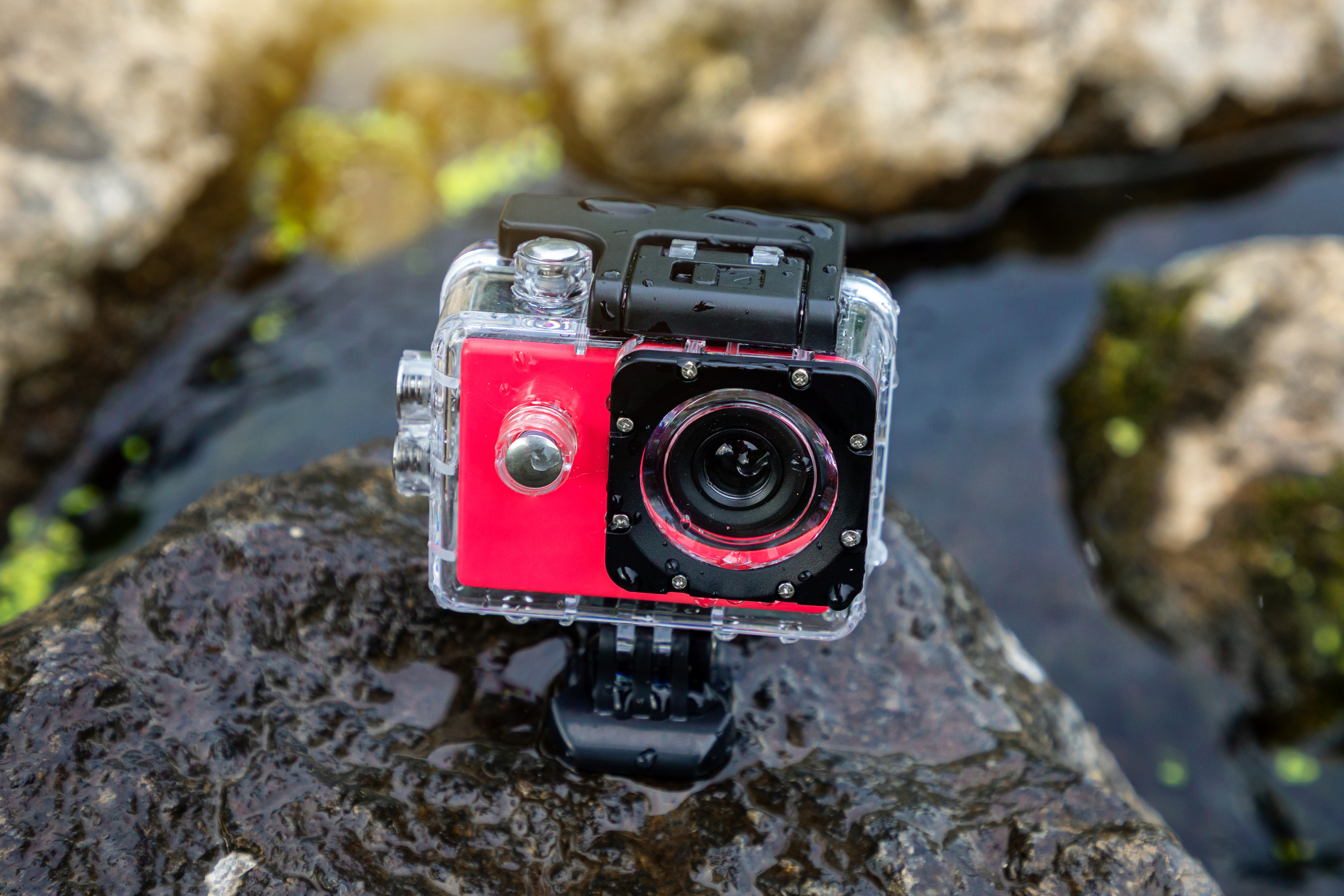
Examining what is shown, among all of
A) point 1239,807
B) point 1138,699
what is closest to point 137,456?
point 1138,699

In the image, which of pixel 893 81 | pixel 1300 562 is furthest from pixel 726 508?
pixel 893 81

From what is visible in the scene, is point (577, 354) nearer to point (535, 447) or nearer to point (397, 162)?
point (535, 447)

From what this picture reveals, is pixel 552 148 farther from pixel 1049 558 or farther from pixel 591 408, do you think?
pixel 591 408

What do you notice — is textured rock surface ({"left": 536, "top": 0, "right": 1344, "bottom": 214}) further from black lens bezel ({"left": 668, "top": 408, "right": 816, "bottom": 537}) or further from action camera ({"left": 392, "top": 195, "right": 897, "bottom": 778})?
black lens bezel ({"left": 668, "top": 408, "right": 816, "bottom": 537})

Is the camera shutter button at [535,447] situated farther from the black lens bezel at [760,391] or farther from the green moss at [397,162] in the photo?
the green moss at [397,162]

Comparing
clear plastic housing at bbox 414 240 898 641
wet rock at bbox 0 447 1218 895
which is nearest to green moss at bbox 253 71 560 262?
wet rock at bbox 0 447 1218 895
